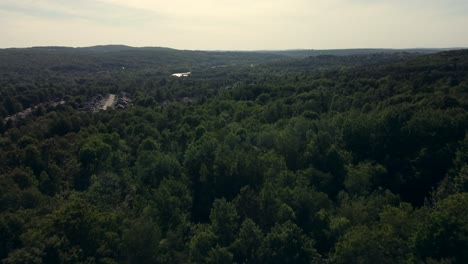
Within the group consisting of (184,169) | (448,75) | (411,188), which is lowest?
(411,188)

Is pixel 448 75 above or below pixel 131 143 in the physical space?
above

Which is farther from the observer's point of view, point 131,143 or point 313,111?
point 313,111

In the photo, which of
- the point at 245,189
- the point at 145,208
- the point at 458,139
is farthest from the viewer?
the point at 458,139

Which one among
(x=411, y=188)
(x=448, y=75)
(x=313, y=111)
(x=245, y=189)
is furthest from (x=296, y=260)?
(x=448, y=75)

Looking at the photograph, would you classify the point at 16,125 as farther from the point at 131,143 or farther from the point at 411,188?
the point at 411,188

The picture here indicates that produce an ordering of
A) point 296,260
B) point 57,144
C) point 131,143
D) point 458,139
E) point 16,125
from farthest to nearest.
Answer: point 16,125 → point 131,143 → point 57,144 → point 458,139 → point 296,260

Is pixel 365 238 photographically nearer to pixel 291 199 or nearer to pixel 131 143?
pixel 291 199

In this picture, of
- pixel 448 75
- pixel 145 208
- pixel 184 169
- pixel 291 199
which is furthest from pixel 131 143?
pixel 448 75
